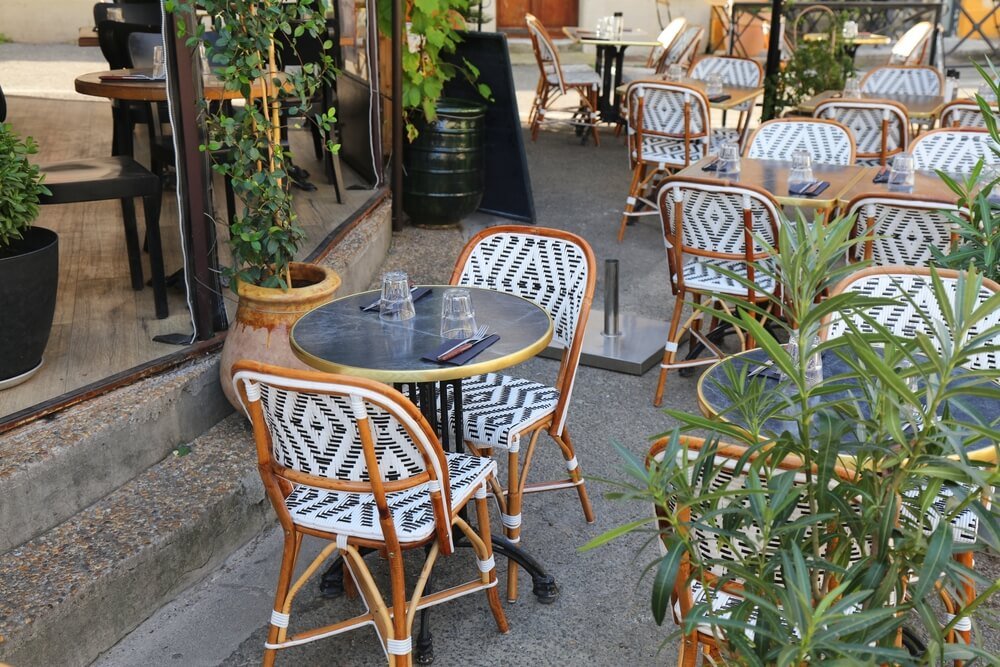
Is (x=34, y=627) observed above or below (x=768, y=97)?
below

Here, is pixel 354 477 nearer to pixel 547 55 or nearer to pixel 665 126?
pixel 665 126

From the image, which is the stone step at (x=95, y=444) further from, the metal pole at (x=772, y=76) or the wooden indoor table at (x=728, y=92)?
the metal pole at (x=772, y=76)

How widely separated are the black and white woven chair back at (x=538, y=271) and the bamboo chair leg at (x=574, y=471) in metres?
0.30

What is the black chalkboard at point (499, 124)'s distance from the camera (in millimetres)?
6570

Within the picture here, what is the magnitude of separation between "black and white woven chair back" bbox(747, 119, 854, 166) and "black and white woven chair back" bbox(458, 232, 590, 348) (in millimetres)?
2218

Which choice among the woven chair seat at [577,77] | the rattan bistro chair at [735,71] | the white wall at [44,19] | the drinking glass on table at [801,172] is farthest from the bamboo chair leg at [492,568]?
the white wall at [44,19]

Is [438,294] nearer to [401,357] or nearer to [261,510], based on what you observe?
[401,357]

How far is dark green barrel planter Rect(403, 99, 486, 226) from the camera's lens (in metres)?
6.28

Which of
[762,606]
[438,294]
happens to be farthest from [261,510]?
[762,606]

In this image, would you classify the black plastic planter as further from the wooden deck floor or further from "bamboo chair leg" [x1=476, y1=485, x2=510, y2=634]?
"bamboo chair leg" [x1=476, y1=485, x2=510, y2=634]

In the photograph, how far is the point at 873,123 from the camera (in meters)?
5.90

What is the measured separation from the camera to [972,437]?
1.52 metres

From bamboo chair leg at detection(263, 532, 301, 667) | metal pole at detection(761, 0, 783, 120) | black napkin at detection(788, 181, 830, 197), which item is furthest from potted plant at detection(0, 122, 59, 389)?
metal pole at detection(761, 0, 783, 120)

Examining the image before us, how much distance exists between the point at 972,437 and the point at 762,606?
39 centimetres
